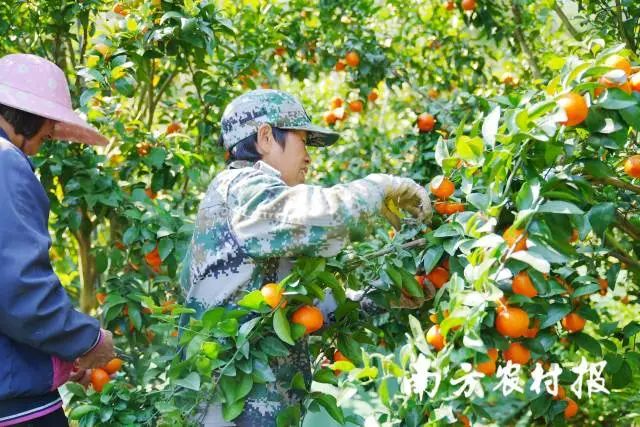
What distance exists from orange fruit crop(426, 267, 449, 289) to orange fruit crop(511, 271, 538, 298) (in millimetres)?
420

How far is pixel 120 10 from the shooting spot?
2.72m

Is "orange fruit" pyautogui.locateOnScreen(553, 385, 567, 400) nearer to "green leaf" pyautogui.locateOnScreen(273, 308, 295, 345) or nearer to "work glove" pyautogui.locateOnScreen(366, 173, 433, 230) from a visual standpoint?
"work glove" pyautogui.locateOnScreen(366, 173, 433, 230)

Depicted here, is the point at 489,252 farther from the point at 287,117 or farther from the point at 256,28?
the point at 256,28

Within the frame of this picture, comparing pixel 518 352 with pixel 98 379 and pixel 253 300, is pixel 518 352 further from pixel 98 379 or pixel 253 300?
pixel 98 379

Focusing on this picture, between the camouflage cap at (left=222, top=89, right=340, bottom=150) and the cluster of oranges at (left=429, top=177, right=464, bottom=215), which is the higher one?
the camouflage cap at (left=222, top=89, right=340, bottom=150)

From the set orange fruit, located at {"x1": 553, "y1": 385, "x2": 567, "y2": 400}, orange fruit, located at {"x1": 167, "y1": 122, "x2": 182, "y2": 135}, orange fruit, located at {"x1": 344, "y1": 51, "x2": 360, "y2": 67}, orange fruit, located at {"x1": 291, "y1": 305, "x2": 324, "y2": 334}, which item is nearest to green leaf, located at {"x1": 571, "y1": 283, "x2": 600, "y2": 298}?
orange fruit, located at {"x1": 553, "y1": 385, "x2": 567, "y2": 400}

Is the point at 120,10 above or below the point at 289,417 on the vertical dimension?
above

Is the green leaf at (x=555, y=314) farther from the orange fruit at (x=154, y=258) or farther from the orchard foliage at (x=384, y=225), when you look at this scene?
the orange fruit at (x=154, y=258)

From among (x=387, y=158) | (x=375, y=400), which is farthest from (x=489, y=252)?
(x=375, y=400)

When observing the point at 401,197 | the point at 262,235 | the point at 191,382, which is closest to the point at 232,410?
the point at 191,382

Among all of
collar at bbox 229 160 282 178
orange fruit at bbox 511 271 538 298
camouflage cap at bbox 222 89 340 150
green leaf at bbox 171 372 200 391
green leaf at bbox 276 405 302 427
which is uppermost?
camouflage cap at bbox 222 89 340 150

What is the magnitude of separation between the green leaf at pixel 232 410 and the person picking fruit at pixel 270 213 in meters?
0.08

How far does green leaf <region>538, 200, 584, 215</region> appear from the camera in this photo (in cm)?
140

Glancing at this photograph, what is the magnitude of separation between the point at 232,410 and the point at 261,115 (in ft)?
2.42
